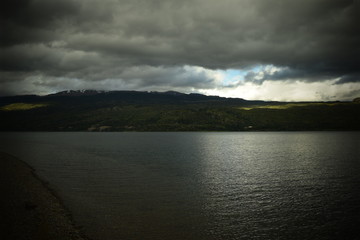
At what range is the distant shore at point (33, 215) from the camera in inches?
1144

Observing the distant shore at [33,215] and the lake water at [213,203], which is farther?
the lake water at [213,203]

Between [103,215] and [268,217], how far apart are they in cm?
2225

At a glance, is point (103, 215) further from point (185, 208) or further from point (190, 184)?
point (190, 184)

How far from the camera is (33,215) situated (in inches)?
1373

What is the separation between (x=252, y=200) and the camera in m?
43.8

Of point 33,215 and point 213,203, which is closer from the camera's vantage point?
point 33,215

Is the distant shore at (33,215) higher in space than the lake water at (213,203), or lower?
higher

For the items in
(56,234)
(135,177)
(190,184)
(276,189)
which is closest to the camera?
(56,234)

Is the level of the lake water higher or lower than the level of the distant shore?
lower

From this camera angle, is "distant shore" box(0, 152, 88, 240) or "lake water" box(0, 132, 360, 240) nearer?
"distant shore" box(0, 152, 88, 240)

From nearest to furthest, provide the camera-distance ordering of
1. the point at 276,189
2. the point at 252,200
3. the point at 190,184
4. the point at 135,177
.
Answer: the point at 252,200, the point at 276,189, the point at 190,184, the point at 135,177

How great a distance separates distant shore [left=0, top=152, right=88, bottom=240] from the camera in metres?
29.1

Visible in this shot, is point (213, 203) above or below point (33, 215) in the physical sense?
below

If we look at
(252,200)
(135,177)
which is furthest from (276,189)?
(135,177)
